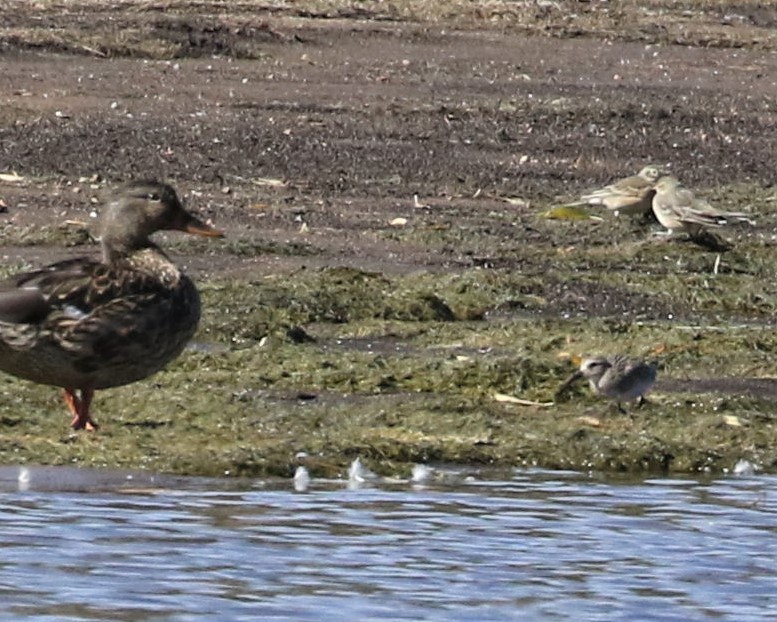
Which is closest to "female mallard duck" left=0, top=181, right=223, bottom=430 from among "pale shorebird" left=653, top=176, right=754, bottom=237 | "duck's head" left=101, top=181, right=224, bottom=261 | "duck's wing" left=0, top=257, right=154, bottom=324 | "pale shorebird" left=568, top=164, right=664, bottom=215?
"duck's wing" left=0, top=257, right=154, bottom=324

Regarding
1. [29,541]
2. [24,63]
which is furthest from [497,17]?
[29,541]

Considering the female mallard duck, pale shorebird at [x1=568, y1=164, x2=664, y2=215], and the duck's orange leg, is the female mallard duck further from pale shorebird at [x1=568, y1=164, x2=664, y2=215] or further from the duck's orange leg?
pale shorebird at [x1=568, y1=164, x2=664, y2=215]

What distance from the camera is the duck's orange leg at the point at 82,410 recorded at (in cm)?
870

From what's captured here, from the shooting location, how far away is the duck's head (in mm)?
9258

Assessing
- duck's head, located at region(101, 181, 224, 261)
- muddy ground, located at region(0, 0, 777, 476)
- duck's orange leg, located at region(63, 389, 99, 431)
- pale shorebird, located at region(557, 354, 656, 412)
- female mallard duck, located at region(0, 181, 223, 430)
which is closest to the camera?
female mallard duck, located at region(0, 181, 223, 430)

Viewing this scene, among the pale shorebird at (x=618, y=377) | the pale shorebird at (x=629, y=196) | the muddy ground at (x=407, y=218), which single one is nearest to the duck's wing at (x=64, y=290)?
the muddy ground at (x=407, y=218)

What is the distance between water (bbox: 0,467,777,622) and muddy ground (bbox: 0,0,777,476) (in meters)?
0.39

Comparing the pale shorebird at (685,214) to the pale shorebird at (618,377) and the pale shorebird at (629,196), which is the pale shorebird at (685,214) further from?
the pale shorebird at (618,377)

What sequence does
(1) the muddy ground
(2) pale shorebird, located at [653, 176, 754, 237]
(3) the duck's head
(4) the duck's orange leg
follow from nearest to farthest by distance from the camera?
(4) the duck's orange leg, (1) the muddy ground, (3) the duck's head, (2) pale shorebird, located at [653, 176, 754, 237]

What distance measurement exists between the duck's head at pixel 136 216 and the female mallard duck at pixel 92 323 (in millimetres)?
198

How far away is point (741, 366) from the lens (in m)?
10.8

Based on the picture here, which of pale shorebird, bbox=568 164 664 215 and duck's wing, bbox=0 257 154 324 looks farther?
pale shorebird, bbox=568 164 664 215

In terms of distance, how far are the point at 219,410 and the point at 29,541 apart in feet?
6.49

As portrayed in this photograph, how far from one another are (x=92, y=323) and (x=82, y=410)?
0.34 metres
